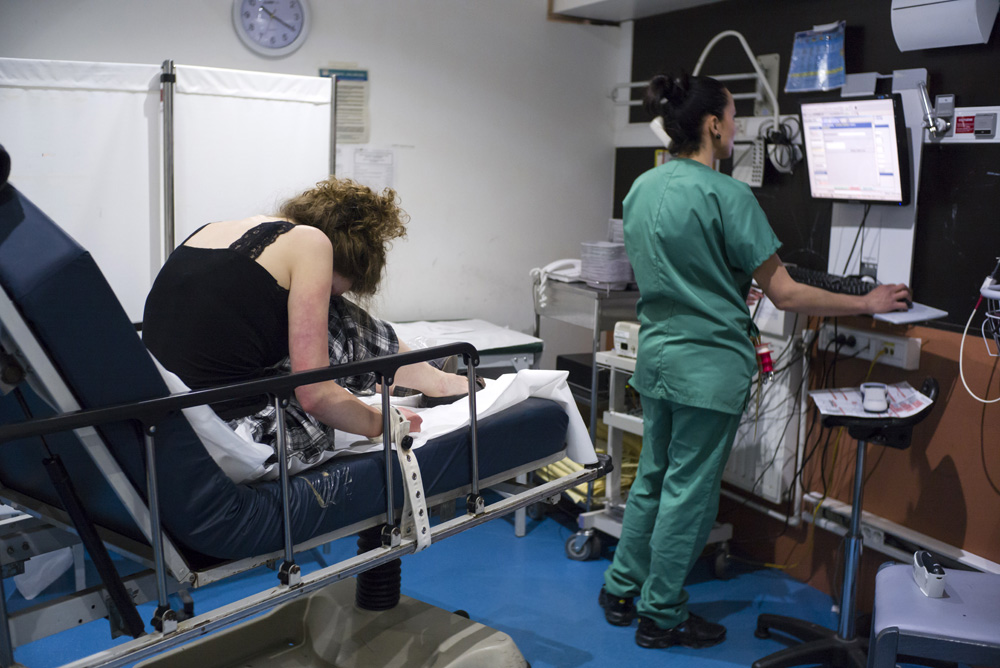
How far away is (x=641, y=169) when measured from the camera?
4.19 meters

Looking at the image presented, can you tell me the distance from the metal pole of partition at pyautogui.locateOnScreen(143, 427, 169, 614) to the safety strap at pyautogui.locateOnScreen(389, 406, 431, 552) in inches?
18.4

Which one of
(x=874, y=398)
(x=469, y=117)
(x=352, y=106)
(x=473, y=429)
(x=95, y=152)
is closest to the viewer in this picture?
(x=473, y=429)

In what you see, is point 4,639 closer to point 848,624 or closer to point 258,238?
point 258,238

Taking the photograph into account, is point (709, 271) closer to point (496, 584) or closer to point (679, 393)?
point (679, 393)

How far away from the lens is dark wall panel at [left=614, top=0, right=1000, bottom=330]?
2.63 meters

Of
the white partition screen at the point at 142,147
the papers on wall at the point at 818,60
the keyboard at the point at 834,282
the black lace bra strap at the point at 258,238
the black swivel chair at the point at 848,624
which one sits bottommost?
the black swivel chair at the point at 848,624

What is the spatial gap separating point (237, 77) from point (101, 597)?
2141 mm

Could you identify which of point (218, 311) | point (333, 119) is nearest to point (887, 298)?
point (218, 311)

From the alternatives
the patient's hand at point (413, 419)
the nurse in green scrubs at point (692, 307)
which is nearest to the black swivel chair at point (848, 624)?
the nurse in green scrubs at point (692, 307)

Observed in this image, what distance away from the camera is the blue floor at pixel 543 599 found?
2.63 metres

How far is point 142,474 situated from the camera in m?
1.39

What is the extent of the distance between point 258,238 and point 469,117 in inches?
95.5

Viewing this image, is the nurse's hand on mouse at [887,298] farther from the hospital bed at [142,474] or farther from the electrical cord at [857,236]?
the hospital bed at [142,474]

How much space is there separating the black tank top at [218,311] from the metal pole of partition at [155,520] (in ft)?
1.15
